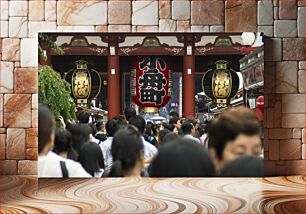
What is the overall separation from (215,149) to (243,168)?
0.92ft

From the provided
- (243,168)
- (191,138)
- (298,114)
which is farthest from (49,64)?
(298,114)

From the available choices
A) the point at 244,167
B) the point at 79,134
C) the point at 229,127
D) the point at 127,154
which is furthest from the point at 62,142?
the point at 244,167

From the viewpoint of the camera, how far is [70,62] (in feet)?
11.0

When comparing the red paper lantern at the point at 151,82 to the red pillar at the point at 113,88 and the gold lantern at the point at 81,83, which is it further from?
the gold lantern at the point at 81,83

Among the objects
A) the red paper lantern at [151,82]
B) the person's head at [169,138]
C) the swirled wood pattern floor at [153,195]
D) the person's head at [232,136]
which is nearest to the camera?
the swirled wood pattern floor at [153,195]

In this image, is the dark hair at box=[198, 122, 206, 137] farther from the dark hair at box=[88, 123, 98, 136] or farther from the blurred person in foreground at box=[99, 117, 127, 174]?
the dark hair at box=[88, 123, 98, 136]

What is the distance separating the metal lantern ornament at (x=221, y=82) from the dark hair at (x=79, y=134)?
833 millimetres

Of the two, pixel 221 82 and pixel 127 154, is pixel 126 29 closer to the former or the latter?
pixel 221 82

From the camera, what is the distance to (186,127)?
3266 millimetres

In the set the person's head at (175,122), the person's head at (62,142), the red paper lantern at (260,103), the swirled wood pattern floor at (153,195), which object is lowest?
the swirled wood pattern floor at (153,195)

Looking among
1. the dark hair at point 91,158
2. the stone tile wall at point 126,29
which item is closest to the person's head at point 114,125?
the dark hair at point 91,158

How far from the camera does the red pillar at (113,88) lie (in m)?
3.34

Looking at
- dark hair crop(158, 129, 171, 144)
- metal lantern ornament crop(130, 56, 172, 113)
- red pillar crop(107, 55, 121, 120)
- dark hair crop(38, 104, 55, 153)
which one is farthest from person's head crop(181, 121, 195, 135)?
dark hair crop(38, 104, 55, 153)

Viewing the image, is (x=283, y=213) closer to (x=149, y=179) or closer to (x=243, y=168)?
(x=243, y=168)
